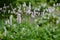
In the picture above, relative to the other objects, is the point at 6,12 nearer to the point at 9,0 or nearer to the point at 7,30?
the point at 9,0

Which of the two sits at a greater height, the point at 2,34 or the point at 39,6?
the point at 39,6

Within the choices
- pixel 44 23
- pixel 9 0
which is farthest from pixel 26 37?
pixel 9 0

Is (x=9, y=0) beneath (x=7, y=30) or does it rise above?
above

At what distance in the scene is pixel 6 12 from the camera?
6.12m

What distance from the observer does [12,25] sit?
17.9ft

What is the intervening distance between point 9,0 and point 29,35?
1.53 meters

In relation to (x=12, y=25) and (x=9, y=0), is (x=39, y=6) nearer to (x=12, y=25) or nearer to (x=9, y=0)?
(x=9, y=0)

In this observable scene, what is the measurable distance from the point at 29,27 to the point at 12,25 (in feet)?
1.38

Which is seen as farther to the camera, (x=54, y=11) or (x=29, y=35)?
(x=54, y=11)

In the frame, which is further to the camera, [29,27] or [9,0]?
[9,0]

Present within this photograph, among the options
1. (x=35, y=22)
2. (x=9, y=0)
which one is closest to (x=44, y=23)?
(x=35, y=22)

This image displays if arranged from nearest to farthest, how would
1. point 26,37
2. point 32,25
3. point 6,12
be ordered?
1. point 26,37
2. point 32,25
3. point 6,12

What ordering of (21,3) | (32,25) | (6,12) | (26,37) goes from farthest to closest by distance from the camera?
(21,3) → (6,12) → (32,25) → (26,37)

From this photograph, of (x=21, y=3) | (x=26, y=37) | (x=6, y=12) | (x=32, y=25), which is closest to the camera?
(x=26, y=37)
